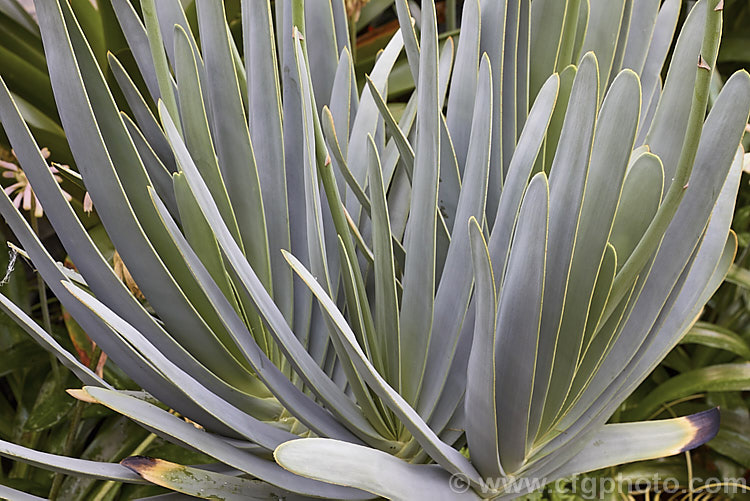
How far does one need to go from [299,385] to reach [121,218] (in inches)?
5.7

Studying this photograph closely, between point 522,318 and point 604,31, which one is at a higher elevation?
point 604,31

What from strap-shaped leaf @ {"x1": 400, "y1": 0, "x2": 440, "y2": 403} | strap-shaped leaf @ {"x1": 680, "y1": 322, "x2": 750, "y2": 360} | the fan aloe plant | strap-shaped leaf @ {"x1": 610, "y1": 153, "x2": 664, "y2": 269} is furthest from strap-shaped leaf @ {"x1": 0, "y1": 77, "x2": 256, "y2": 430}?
strap-shaped leaf @ {"x1": 680, "y1": 322, "x2": 750, "y2": 360}

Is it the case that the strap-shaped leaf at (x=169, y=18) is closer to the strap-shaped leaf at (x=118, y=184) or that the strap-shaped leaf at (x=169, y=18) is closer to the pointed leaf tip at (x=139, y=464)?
the strap-shaped leaf at (x=118, y=184)

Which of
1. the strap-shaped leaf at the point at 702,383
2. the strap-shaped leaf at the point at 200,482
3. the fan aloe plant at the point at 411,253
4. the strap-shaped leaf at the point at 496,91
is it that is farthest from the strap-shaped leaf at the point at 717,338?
the strap-shaped leaf at the point at 200,482

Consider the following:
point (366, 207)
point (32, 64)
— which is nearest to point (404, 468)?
point (366, 207)

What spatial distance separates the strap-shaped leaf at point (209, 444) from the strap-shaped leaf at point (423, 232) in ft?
Result: 0.23

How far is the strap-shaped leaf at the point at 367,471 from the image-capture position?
0.24 meters

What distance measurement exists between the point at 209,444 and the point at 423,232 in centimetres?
15

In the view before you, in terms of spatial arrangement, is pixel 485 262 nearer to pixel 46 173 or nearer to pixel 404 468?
pixel 404 468

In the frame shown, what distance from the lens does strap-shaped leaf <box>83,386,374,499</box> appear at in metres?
0.28

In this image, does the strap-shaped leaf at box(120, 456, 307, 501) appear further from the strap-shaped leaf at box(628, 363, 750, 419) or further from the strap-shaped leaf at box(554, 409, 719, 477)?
the strap-shaped leaf at box(628, 363, 750, 419)

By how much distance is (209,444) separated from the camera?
299mm

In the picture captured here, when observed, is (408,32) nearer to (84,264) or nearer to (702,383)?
(84,264)

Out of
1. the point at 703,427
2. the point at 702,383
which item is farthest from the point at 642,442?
the point at 702,383
